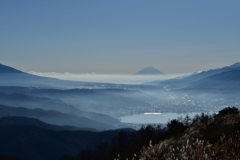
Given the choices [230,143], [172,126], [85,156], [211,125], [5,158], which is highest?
[230,143]

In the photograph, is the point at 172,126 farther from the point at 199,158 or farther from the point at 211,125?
the point at 199,158

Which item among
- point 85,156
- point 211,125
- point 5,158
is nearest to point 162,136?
point 211,125

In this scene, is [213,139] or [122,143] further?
[122,143]

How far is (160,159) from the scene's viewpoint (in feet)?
25.4

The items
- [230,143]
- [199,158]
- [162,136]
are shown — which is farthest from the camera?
[162,136]

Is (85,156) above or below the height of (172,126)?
below

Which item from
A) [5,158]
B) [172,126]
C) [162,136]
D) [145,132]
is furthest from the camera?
[5,158]

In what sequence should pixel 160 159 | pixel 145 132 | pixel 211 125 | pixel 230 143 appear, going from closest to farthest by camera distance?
pixel 230 143 < pixel 160 159 < pixel 211 125 < pixel 145 132

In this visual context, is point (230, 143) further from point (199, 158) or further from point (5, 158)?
→ point (5, 158)

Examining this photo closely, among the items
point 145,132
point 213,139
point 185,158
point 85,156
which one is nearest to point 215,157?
point 185,158

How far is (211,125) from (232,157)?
12.2 m

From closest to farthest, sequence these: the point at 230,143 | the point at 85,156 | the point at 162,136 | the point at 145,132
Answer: the point at 230,143 → the point at 162,136 → the point at 145,132 → the point at 85,156

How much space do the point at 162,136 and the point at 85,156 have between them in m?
88.1

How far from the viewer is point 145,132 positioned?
347 ft
